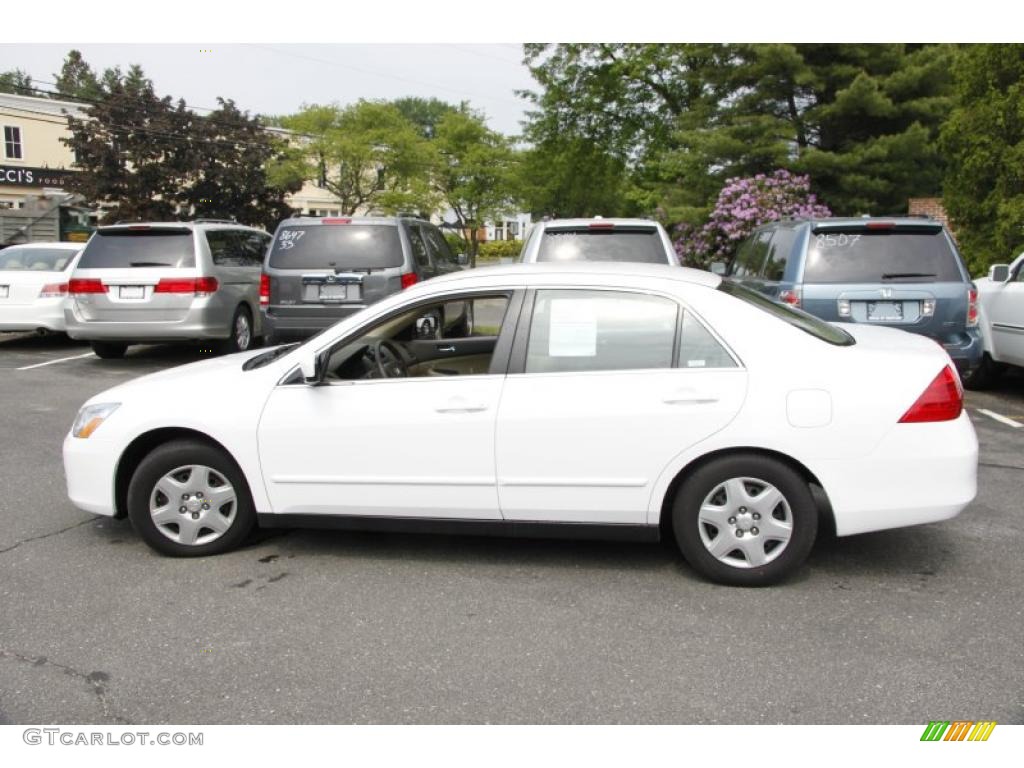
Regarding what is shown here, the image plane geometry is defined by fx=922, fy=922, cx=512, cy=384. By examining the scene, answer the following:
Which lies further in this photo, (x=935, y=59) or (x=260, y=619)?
(x=935, y=59)

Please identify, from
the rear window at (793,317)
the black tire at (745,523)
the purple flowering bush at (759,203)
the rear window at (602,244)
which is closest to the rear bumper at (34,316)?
the rear window at (602,244)

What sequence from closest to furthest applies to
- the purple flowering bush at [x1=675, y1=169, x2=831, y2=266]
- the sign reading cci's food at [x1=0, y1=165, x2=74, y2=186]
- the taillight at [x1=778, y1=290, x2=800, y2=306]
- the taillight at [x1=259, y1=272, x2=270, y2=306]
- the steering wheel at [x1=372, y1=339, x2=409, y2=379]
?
the steering wheel at [x1=372, y1=339, x2=409, y2=379]
the taillight at [x1=778, y1=290, x2=800, y2=306]
the taillight at [x1=259, y1=272, x2=270, y2=306]
the purple flowering bush at [x1=675, y1=169, x2=831, y2=266]
the sign reading cci's food at [x1=0, y1=165, x2=74, y2=186]

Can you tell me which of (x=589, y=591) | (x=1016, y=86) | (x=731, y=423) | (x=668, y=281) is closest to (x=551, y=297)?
(x=668, y=281)

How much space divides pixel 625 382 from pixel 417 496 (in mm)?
1144

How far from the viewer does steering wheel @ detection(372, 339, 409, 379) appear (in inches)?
187

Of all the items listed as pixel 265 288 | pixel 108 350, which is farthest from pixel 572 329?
pixel 108 350

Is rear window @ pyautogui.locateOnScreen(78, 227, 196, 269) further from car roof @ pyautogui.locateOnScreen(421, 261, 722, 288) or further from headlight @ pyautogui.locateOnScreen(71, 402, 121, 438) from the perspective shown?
car roof @ pyautogui.locateOnScreen(421, 261, 722, 288)

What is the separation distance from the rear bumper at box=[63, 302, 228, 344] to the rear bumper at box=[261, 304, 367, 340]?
1.23 m

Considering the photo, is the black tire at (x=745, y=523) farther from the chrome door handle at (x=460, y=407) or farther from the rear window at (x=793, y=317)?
the chrome door handle at (x=460, y=407)

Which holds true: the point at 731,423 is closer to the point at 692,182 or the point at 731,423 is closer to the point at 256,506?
the point at 256,506

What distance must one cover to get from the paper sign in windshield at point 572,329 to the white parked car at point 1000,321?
5.70 m

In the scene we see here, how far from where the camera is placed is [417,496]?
4.47 meters

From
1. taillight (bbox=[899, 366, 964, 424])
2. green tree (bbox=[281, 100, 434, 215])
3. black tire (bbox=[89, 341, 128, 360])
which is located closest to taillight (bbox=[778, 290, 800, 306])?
taillight (bbox=[899, 366, 964, 424])

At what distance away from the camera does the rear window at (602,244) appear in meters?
8.55
